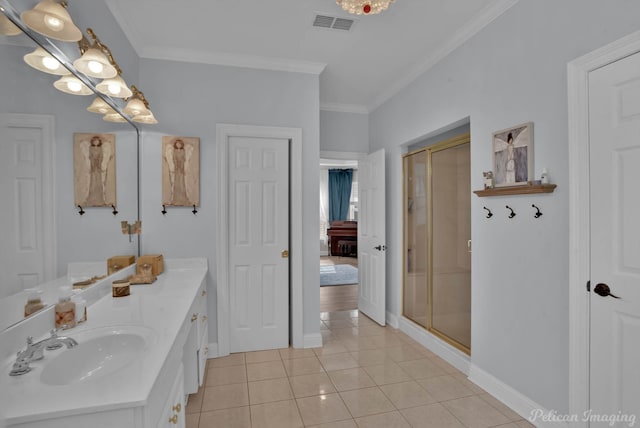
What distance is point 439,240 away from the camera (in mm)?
3225

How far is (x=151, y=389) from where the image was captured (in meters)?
0.97

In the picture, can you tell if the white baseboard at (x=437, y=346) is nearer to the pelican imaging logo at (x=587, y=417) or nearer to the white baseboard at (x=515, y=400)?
the white baseboard at (x=515, y=400)

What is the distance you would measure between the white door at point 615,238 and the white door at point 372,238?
2202 mm

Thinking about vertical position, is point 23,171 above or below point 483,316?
above

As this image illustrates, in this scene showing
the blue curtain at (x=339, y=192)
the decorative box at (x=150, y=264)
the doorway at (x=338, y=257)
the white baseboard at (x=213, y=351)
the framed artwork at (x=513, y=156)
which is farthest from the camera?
the blue curtain at (x=339, y=192)

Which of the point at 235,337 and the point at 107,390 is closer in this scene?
the point at 107,390

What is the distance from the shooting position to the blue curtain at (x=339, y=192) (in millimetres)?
9844

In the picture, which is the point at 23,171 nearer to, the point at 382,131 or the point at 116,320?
the point at 116,320

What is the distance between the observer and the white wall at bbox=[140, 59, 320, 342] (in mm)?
2930

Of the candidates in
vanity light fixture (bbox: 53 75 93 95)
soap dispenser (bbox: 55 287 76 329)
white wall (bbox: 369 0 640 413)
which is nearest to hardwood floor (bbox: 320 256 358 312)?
white wall (bbox: 369 0 640 413)

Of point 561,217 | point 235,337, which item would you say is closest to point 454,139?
point 561,217

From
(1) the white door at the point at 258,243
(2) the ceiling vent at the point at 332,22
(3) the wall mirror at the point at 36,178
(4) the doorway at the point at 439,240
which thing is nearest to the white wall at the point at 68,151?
(3) the wall mirror at the point at 36,178

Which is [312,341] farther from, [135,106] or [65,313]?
Result: [135,106]

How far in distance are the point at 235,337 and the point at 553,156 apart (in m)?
2.94
